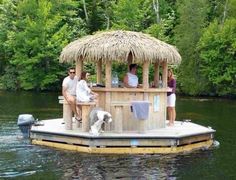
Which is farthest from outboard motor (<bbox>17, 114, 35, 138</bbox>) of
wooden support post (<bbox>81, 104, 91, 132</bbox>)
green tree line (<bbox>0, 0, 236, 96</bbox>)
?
green tree line (<bbox>0, 0, 236, 96</bbox>)

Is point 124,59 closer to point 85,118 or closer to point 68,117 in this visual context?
point 85,118

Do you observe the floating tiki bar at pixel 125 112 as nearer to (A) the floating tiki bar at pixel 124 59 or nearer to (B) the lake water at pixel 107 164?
(A) the floating tiki bar at pixel 124 59

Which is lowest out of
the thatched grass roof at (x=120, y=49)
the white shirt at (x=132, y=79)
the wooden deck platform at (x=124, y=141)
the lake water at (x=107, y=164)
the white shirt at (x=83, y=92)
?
the lake water at (x=107, y=164)

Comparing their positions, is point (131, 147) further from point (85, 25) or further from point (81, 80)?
point (85, 25)

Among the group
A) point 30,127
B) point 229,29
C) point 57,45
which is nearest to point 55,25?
point 57,45

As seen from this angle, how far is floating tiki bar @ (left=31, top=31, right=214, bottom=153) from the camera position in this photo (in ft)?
60.2

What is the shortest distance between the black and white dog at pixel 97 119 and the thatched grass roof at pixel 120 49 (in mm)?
1894

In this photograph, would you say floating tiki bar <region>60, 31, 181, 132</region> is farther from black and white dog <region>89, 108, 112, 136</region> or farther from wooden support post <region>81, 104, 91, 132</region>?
wooden support post <region>81, 104, 91, 132</region>

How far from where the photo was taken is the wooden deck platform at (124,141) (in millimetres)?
18266

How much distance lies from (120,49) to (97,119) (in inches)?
99.1

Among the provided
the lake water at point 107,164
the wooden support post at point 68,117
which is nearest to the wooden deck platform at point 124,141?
the wooden support post at point 68,117

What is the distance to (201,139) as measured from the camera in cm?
1989

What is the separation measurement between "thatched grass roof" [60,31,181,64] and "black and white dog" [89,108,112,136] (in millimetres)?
1894

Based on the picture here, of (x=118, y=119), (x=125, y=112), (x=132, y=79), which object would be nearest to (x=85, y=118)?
(x=118, y=119)
